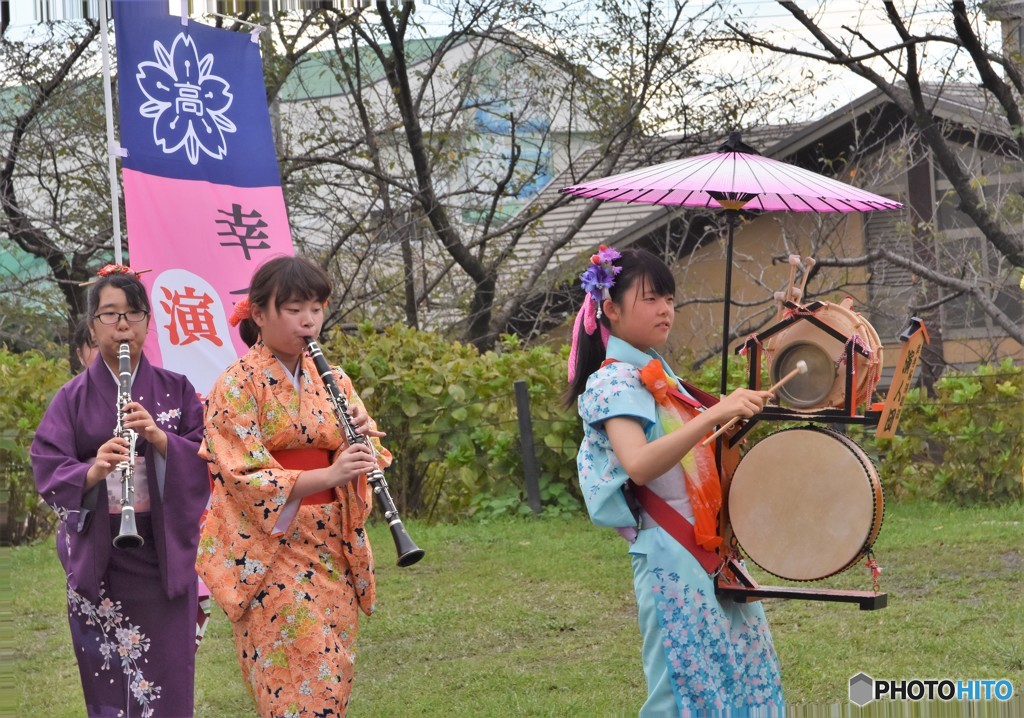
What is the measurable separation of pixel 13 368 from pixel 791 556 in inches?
285

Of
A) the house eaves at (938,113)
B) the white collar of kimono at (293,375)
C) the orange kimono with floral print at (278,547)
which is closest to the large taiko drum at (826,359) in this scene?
the orange kimono with floral print at (278,547)

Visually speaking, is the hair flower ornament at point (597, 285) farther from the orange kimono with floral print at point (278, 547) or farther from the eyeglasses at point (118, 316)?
the eyeglasses at point (118, 316)

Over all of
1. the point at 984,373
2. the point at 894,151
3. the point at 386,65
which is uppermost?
the point at 386,65

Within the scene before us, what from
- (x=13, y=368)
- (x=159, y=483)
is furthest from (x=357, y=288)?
(x=159, y=483)

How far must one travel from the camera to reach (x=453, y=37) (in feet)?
34.1

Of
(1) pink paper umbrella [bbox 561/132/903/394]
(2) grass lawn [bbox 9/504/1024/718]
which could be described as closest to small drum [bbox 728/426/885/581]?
(1) pink paper umbrella [bbox 561/132/903/394]

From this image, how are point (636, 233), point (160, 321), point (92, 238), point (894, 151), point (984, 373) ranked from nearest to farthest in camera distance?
1. point (160, 321)
2. point (984, 373)
3. point (92, 238)
4. point (894, 151)
5. point (636, 233)

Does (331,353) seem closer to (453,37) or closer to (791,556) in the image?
(453,37)

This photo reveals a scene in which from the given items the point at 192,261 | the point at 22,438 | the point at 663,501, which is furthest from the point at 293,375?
the point at 22,438

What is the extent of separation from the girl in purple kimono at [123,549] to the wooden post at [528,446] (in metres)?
4.59

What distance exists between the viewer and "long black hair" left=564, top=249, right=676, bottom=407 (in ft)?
11.1

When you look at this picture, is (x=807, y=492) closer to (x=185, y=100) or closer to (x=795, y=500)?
(x=795, y=500)

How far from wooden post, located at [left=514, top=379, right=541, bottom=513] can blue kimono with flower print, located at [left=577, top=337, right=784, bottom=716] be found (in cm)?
529

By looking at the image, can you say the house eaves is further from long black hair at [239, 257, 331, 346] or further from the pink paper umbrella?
long black hair at [239, 257, 331, 346]
